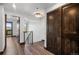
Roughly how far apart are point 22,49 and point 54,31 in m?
0.77

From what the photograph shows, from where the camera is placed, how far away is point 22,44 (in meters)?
2.17

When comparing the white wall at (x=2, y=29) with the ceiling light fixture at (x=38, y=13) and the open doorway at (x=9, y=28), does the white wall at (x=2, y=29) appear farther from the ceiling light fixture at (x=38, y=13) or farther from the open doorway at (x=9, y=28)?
the ceiling light fixture at (x=38, y=13)

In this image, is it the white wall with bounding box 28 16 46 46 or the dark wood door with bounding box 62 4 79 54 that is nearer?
the dark wood door with bounding box 62 4 79 54

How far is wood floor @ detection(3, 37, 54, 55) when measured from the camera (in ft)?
6.70

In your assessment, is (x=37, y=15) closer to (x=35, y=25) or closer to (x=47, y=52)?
(x=35, y=25)

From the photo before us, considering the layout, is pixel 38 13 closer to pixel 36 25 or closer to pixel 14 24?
pixel 36 25

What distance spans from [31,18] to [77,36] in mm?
966

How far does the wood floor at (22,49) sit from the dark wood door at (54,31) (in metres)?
Answer: 0.19

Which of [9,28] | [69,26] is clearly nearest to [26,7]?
[9,28]

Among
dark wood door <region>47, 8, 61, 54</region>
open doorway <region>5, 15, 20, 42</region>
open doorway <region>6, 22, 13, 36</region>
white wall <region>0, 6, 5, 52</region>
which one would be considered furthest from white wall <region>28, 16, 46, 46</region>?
white wall <region>0, 6, 5, 52</region>

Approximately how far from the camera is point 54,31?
225cm

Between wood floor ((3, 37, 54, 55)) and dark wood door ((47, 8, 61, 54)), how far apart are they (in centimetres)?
19

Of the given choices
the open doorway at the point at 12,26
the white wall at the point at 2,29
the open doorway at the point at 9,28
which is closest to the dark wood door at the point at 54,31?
the open doorway at the point at 12,26

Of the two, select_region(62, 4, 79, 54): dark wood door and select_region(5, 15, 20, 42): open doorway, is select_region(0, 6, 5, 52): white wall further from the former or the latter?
select_region(62, 4, 79, 54): dark wood door
